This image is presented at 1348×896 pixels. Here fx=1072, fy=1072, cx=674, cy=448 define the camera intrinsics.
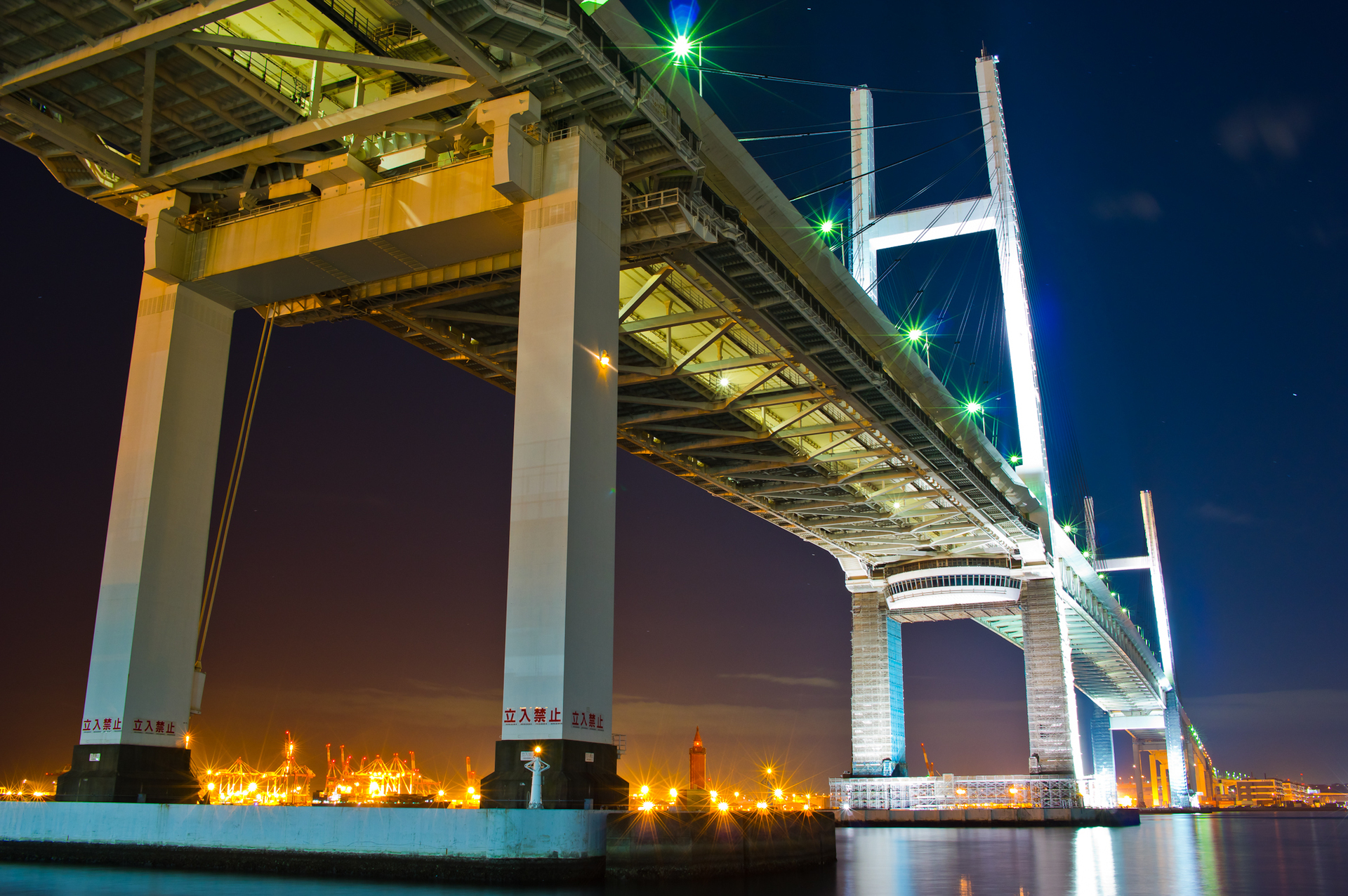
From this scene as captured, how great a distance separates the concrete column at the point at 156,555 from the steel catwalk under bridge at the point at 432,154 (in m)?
1.65

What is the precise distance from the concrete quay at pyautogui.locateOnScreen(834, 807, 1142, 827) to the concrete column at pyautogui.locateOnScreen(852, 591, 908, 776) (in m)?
3.24

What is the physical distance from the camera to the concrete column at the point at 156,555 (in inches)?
975

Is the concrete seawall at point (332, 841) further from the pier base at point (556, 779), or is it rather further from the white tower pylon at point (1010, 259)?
the white tower pylon at point (1010, 259)

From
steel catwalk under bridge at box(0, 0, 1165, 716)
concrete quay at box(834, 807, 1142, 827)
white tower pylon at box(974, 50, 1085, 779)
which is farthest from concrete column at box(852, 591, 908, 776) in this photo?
steel catwalk under bridge at box(0, 0, 1165, 716)

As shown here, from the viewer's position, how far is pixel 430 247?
87.1 ft

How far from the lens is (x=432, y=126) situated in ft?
82.2

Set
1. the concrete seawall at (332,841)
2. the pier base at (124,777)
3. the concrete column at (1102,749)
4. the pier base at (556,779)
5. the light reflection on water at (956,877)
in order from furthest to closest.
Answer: the concrete column at (1102,749) < the pier base at (124,777) < the pier base at (556,779) < the concrete seawall at (332,841) < the light reflection on water at (956,877)

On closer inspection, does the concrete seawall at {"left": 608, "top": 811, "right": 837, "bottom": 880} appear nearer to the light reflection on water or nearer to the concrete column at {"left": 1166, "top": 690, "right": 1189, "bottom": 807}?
the light reflection on water

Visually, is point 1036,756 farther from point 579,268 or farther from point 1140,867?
point 579,268

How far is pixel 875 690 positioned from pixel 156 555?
57255mm

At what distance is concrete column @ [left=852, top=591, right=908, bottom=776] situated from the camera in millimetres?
74062

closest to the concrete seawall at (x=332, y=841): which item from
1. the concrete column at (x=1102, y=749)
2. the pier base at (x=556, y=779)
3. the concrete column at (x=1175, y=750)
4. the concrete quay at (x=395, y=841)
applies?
the concrete quay at (x=395, y=841)

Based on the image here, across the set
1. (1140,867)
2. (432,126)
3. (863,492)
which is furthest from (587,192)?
(863,492)

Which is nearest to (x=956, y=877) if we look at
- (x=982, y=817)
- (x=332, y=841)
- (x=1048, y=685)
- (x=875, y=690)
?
(x=332, y=841)
